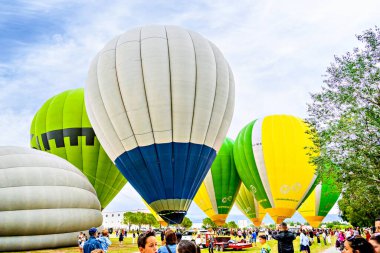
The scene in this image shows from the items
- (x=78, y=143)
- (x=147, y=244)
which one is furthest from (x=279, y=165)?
(x=147, y=244)

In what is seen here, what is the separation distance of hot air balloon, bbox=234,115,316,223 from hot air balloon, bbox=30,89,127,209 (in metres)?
10.5

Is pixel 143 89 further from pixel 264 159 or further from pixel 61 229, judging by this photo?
pixel 264 159

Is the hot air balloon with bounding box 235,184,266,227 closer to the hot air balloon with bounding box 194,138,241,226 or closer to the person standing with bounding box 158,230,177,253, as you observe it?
the hot air balloon with bounding box 194,138,241,226

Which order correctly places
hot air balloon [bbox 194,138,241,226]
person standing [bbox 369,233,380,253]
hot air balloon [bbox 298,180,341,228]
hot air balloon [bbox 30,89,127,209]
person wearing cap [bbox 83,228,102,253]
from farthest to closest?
1. hot air balloon [bbox 298,180,341,228]
2. hot air balloon [bbox 194,138,241,226]
3. hot air balloon [bbox 30,89,127,209]
4. person wearing cap [bbox 83,228,102,253]
5. person standing [bbox 369,233,380,253]

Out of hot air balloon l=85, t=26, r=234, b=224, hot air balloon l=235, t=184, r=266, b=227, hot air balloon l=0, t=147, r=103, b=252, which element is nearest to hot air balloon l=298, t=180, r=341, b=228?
hot air balloon l=235, t=184, r=266, b=227

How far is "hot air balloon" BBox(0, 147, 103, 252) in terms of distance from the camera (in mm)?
16875

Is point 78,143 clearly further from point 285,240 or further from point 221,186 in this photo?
point 285,240

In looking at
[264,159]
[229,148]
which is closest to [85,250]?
[264,159]

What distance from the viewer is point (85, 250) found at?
653 centimetres

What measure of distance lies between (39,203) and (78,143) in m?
8.57

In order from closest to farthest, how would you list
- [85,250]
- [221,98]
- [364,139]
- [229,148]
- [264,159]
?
1. [85,250]
2. [364,139]
3. [221,98]
4. [264,159]
5. [229,148]

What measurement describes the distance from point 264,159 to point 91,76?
1523cm

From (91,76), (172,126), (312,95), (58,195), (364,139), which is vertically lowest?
(58,195)

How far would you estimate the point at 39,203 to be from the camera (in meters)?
17.5
